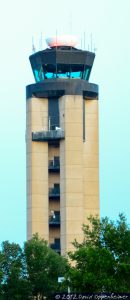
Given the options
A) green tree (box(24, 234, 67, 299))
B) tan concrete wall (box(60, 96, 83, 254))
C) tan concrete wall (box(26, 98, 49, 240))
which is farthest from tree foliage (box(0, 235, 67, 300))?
tan concrete wall (box(26, 98, 49, 240))

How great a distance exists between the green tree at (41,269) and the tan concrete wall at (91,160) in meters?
29.6

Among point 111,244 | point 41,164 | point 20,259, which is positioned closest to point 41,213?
point 41,164

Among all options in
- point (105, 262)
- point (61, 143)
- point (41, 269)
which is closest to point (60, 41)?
point (61, 143)

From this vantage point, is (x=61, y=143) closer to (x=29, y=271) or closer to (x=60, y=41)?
(x=60, y=41)

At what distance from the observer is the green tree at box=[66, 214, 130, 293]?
128 meters

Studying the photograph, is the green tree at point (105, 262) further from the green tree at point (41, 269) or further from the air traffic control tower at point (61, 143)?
the air traffic control tower at point (61, 143)

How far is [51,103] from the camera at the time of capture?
190500 mm

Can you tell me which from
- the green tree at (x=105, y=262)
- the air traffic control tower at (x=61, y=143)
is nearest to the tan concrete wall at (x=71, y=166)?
the air traffic control tower at (x=61, y=143)

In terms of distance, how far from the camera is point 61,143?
188000 millimetres

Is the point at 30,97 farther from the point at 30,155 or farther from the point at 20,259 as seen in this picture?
the point at 20,259

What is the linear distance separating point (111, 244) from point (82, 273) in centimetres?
499

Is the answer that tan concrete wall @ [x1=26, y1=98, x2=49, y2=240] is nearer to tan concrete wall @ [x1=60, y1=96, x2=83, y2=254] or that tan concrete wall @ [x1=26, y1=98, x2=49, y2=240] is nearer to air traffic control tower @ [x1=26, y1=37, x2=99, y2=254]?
air traffic control tower @ [x1=26, y1=37, x2=99, y2=254]

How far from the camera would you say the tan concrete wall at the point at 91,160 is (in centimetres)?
18775

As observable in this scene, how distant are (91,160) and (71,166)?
3.84 meters
